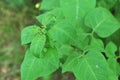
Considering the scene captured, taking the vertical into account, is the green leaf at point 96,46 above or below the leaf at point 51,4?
below

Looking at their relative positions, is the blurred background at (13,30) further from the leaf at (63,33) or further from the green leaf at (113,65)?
the leaf at (63,33)

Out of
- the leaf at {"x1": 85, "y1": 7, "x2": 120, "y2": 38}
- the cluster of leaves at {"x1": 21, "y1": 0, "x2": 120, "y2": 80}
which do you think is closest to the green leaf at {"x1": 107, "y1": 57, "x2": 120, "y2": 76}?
the cluster of leaves at {"x1": 21, "y1": 0, "x2": 120, "y2": 80}

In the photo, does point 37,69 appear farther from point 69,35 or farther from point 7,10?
point 7,10

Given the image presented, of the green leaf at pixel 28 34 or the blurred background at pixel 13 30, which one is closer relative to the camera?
the green leaf at pixel 28 34

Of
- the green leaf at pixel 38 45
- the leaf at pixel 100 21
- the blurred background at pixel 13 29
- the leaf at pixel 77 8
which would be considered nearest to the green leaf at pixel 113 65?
the leaf at pixel 100 21

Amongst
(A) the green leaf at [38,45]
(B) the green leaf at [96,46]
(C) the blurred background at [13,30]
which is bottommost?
(C) the blurred background at [13,30]

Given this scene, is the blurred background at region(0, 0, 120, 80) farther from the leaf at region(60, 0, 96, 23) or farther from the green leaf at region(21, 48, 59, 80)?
the green leaf at region(21, 48, 59, 80)

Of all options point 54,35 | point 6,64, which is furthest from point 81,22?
point 6,64
